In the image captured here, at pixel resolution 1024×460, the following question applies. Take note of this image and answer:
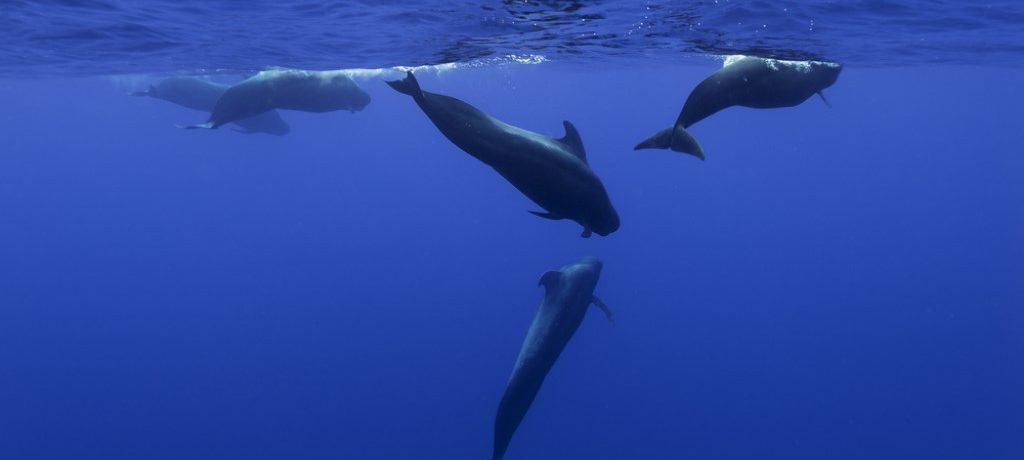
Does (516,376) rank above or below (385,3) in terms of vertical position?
below

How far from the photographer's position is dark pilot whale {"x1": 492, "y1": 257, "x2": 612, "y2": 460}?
8641mm

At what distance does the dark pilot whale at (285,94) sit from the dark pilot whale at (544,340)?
5.89 meters

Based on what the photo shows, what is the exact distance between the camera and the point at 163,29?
15203mm

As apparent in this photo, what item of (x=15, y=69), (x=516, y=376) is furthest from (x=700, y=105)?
(x=15, y=69)

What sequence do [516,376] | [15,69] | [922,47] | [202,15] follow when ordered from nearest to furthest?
[516,376], [202,15], [922,47], [15,69]

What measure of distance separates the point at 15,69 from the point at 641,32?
19.9 metres

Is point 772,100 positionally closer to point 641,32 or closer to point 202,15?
point 641,32

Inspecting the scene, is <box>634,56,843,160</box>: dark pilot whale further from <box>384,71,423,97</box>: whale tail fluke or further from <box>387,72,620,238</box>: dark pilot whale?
<box>384,71,423,97</box>: whale tail fluke

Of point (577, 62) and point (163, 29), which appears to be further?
point (577, 62)

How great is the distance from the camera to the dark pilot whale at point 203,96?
17.5 metres

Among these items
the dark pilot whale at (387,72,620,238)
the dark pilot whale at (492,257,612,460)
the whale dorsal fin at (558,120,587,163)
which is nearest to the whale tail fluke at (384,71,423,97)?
the dark pilot whale at (387,72,620,238)

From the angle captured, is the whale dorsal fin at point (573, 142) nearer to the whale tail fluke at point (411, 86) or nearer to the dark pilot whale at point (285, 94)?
the whale tail fluke at point (411, 86)

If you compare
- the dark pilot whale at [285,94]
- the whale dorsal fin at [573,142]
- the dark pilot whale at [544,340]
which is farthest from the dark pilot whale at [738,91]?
the dark pilot whale at [285,94]

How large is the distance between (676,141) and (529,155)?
1.52 m
